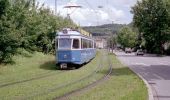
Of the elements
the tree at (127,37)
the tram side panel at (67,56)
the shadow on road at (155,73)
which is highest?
the tree at (127,37)

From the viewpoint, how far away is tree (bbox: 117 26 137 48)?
6845 inches

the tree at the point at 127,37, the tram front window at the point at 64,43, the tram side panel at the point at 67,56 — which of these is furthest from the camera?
the tree at the point at 127,37

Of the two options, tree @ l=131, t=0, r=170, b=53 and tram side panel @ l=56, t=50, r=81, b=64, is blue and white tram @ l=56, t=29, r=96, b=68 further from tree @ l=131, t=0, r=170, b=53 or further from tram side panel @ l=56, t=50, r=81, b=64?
tree @ l=131, t=0, r=170, b=53

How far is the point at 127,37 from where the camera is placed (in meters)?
178

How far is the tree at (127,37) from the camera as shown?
174 metres

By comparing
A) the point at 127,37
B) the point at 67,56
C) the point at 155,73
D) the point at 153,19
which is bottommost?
the point at 155,73

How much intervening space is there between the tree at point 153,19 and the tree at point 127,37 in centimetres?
7772

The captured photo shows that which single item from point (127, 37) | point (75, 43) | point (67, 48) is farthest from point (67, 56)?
point (127, 37)

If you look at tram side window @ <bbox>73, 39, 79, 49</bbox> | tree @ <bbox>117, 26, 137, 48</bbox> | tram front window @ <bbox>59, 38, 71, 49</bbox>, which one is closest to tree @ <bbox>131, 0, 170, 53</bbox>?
tram side window @ <bbox>73, 39, 79, 49</bbox>

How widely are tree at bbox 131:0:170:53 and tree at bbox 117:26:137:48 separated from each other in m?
77.7

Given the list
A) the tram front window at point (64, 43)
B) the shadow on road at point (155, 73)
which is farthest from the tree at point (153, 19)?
the tram front window at point (64, 43)

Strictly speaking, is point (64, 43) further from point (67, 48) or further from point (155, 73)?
point (155, 73)

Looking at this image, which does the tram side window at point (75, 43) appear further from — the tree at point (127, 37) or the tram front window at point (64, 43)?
the tree at point (127, 37)

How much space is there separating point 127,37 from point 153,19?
291 ft
